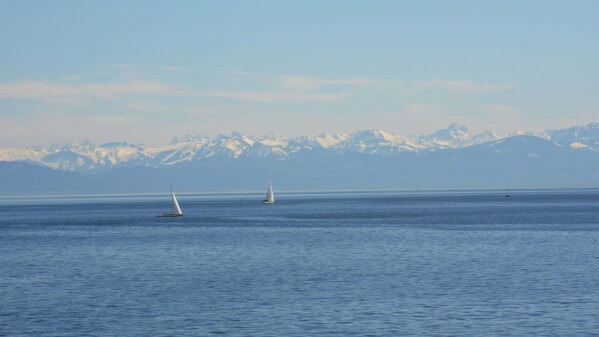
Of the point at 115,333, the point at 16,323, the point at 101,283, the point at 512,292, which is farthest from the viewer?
the point at 101,283

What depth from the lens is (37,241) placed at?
380 feet

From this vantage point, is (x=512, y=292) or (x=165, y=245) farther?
(x=165, y=245)

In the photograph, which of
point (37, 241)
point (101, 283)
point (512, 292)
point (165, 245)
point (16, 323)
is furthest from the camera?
point (37, 241)

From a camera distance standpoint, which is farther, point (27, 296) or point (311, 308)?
point (27, 296)

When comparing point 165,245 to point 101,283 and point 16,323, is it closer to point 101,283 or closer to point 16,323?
point 101,283

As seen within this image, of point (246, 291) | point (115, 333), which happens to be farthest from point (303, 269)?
point (115, 333)

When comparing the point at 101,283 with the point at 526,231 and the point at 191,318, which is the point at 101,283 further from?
the point at 526,231

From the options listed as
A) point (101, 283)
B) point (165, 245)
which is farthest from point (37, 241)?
point (101, 283)

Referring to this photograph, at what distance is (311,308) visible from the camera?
173 ft

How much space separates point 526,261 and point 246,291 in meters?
28.0

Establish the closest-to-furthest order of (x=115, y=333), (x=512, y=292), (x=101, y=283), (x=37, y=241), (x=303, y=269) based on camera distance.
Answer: (x=115, y=333)
(x=512, y=292)
(x=101, y=283)
(x=303, y=269)
(x=37, y=241)

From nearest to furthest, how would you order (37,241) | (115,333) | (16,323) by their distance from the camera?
(115,333) < (16,323) < (37,241)

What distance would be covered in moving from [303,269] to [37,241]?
53.2 metres

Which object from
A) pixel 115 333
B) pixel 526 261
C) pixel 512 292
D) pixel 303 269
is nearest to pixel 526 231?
pixel 526 261
